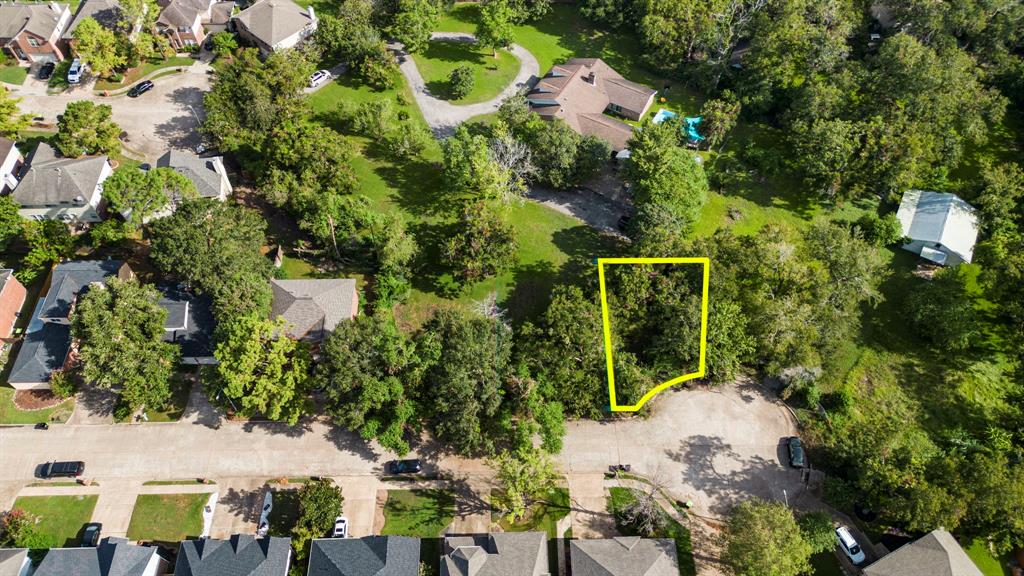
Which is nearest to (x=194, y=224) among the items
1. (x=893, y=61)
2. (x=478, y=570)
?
(x=478, y=570)

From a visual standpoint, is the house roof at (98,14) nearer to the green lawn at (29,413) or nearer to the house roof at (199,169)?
the house roof at (199,169)

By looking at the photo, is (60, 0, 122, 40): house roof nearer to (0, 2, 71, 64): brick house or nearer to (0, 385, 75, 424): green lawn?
(0, 2, 71, 64): brick house

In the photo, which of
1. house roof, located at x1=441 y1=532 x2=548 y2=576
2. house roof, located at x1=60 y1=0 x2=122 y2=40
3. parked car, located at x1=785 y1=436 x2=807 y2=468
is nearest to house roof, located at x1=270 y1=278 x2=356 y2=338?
house roof, located at x1=441 y1=532 x2=548 y2=576

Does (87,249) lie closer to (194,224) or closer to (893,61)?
(194,224)

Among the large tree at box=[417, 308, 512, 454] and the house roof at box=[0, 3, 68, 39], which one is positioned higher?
the house roof at box=[0, 3, 68, 39]

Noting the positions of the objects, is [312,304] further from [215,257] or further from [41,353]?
[41,353]

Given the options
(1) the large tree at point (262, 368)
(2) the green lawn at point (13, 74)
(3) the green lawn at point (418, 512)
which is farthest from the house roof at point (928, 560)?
(2) the green lawn at point (13, 74)
